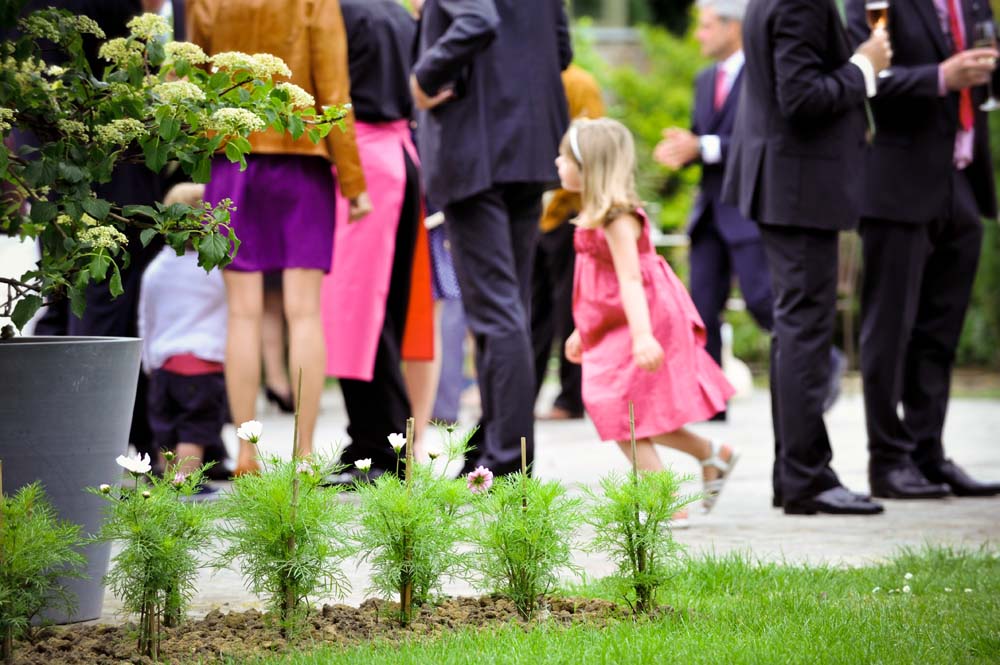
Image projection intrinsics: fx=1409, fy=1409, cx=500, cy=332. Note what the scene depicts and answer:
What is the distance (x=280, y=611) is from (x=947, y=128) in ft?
11.8

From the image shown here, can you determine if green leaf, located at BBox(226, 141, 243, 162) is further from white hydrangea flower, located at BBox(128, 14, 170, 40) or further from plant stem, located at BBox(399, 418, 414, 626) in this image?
plant stem, located at BBox(399, 418, 414, 626)

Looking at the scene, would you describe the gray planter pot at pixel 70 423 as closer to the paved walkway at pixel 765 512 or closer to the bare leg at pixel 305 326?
the paved walkway at pixel 765 512

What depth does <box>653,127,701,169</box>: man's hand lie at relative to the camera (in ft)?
26.7

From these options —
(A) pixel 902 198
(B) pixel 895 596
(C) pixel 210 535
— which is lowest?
(B) pixel 895 596

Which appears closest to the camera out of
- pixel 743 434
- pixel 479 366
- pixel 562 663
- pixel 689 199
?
pixel 562 663

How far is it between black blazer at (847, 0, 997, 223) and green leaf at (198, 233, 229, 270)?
3078mm

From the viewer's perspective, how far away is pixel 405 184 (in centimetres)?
581

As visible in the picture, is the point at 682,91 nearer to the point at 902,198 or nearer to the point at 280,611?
the point at 902,198

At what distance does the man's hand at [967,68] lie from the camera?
522cm

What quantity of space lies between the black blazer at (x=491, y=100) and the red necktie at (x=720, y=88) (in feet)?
10.3

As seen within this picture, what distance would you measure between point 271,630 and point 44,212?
1.00 meters

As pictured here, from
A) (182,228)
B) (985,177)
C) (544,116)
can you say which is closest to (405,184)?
(544,116)

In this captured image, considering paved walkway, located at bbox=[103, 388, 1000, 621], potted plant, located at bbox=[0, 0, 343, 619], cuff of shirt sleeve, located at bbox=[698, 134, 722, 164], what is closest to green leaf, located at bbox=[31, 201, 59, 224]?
potted plant, located at bbox=[0, 0, 343, 619]

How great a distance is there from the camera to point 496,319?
5.12 metres
